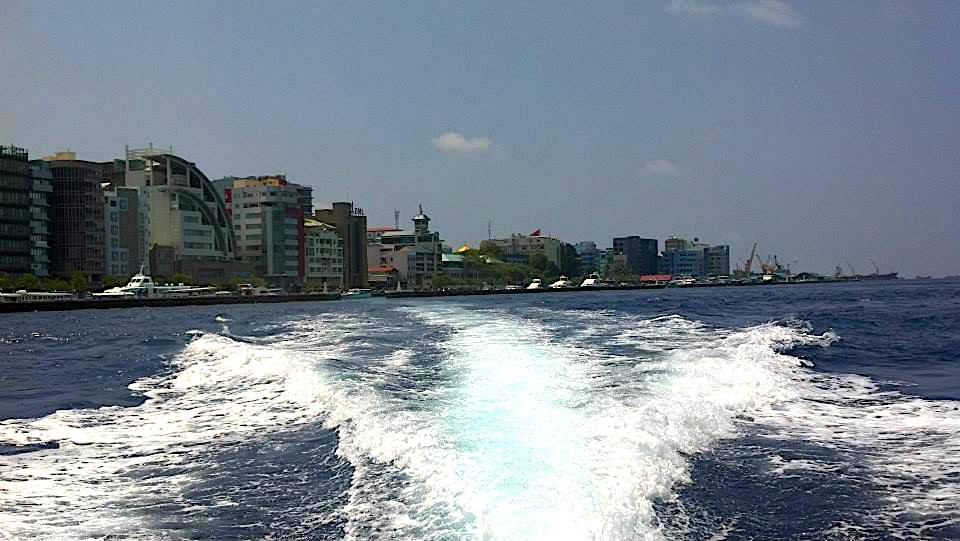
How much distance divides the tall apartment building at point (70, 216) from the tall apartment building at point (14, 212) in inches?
152

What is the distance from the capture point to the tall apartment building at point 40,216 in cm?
7862

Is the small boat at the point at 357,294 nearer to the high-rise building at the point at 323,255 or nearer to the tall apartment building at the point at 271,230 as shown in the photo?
the high-rise building at the point at 323,255

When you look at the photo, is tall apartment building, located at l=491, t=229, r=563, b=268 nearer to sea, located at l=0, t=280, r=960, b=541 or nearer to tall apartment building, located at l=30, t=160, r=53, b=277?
tall apartment building, located at l=30, t=160, r=53, b=277

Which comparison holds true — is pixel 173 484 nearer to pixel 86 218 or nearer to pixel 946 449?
pixel 946 449

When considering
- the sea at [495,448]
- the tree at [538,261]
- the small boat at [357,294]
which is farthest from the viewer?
the tree at [538,261]

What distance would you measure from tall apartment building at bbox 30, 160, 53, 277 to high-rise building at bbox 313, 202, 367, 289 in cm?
5028

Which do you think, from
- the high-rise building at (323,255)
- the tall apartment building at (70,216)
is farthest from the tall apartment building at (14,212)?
the high-rise building at (323,255)

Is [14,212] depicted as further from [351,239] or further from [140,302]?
[351,239]

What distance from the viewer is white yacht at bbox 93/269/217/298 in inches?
3059

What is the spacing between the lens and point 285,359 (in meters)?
18.4

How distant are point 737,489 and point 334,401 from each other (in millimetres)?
6231

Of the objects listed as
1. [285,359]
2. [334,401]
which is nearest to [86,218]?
[285,359]

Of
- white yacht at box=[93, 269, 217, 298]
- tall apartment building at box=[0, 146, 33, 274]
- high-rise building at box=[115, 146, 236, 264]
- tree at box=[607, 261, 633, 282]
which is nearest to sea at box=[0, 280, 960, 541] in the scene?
white yacht at box=[93, 269, 217, 298]

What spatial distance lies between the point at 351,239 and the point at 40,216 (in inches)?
2159
